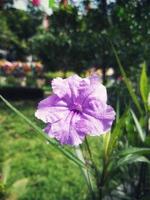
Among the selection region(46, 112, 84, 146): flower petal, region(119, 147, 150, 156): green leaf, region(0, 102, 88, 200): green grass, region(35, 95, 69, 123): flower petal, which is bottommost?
region(0, 102, 88, 200): green grass

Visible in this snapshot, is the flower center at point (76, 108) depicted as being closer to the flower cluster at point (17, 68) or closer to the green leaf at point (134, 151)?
the green leaf at point (134, 151)

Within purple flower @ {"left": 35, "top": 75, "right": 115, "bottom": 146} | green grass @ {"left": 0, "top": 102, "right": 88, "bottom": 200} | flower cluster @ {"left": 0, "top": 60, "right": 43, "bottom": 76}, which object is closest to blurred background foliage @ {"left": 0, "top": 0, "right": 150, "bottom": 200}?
green grass @ {"left": 0, "top": 102, "right": 88, "bottom": 200}

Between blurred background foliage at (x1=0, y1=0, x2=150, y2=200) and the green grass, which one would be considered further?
the green grass

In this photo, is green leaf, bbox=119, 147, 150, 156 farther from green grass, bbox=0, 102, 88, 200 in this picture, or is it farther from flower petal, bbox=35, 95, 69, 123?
green grass, bbox=0, 102, 88, 200

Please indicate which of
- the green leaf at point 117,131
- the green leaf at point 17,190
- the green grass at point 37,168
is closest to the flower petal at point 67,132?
the green leaf at point 117,131

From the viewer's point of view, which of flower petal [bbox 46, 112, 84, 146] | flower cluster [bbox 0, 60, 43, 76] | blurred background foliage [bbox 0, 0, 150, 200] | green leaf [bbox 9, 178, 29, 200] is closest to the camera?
flower petal [bbox 46, 112, 84, 146]

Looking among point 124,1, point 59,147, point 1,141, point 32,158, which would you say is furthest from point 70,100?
point 1,141

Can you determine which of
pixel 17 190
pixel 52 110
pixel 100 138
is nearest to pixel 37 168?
pixel 100 138
